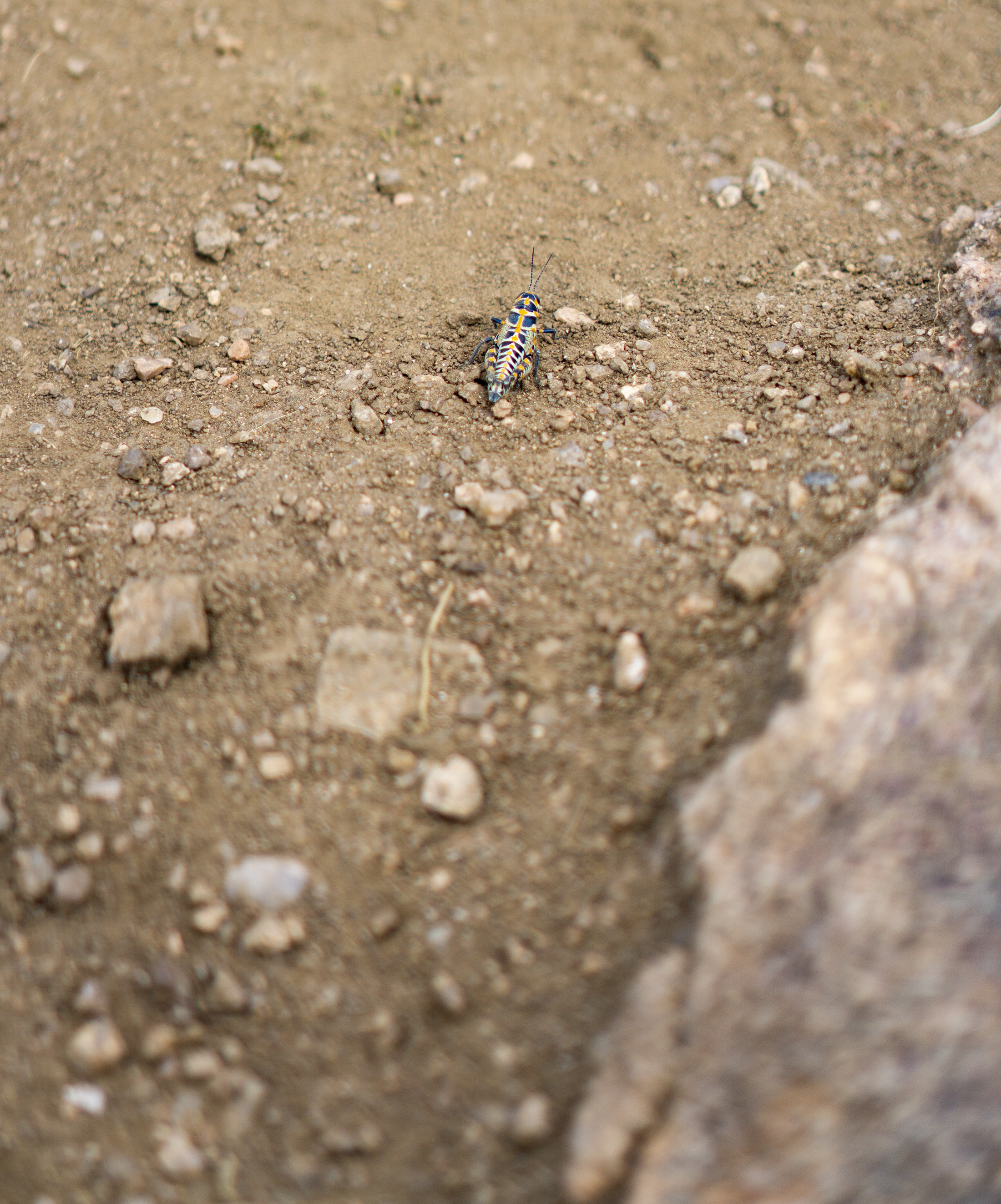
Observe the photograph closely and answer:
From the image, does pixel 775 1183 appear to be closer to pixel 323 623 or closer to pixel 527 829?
pixel 527 829

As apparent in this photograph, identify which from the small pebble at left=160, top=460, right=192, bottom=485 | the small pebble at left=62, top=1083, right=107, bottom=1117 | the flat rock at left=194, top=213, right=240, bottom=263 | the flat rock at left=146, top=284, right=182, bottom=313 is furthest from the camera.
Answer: the flat rock at left=194, top=213, right=240, bottom=263

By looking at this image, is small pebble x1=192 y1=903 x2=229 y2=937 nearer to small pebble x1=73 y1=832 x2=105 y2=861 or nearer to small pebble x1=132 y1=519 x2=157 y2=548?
small pebble x1=73 y1=832 x2=105 y2=861

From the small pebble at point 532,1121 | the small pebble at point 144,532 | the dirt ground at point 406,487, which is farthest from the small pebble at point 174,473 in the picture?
the small pebble at point 532,1121

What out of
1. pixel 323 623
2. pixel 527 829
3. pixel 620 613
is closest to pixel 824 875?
pixel 527 829

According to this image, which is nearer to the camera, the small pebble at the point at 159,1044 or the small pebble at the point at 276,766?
the small pebble at the point at 159,1044

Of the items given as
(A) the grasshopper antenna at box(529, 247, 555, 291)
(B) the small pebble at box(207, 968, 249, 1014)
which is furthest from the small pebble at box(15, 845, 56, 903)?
(A) the grasshopper antenna at box(529, 247, 555, 291)

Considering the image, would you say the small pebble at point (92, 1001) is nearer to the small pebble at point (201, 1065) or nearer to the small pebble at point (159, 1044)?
the small pebble at point (159, 1044)
